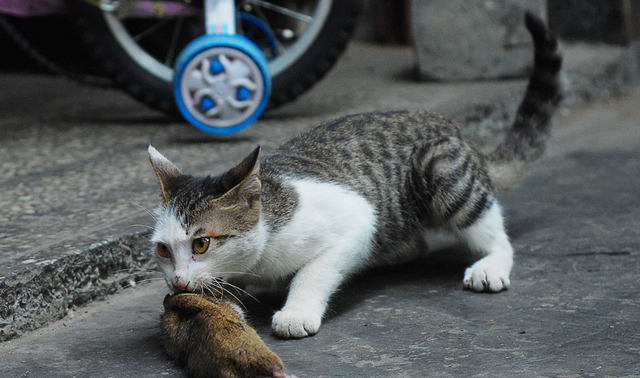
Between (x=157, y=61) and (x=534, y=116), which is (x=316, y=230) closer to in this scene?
(x=534, y=116)

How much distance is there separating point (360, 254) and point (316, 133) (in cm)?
56

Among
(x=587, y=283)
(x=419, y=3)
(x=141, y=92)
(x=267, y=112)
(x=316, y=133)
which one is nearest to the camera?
(x=587, y=283)

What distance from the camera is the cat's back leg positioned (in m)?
2.84

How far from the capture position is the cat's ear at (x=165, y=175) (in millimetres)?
2449

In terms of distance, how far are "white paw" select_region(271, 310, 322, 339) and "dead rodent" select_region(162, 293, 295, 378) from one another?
15 cm

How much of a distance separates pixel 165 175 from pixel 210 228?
0.29 m

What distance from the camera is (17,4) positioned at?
415 centimetres

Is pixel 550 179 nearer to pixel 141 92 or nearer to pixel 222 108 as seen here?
pixel 222 108

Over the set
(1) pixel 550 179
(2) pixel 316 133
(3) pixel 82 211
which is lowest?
(1) pixel 550 179

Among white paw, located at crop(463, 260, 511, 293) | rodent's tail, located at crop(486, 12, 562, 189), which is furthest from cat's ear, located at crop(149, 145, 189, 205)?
rodent's tail, located at crop(486, 12, 562, 189)

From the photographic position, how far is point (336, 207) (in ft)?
8.63

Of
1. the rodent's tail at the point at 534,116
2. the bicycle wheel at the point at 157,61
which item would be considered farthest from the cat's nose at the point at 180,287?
the bicycle wheel at the point at 157,61

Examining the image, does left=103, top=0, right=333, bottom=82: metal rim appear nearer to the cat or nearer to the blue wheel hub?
the blue wheel hub

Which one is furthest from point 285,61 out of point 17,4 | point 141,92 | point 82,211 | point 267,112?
point 82,211
